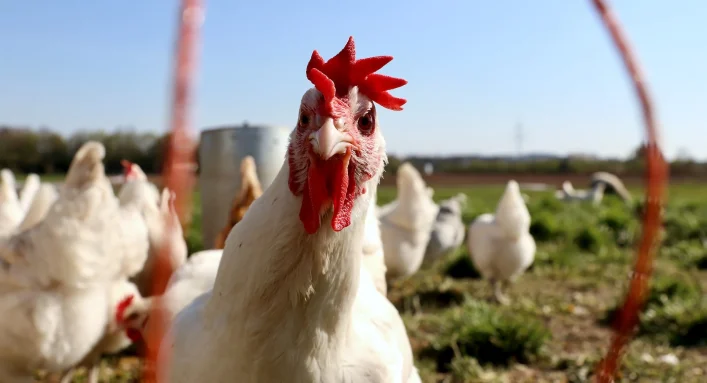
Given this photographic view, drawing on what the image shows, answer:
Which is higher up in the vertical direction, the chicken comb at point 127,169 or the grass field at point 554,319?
the chicken comb at point 127,169

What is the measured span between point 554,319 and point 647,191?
3.65 m

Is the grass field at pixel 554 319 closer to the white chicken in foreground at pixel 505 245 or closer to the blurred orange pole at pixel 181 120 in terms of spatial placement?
the white chicken in foreground at pixel 505 245

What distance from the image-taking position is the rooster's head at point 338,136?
3.43 feet

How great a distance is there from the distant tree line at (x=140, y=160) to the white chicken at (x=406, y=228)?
0.38m

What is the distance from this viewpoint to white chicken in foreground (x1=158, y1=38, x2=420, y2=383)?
1073mm

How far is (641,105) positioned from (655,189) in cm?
8

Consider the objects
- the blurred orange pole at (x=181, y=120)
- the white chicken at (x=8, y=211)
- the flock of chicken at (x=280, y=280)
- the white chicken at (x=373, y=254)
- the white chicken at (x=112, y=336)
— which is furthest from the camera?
the white chicken at (x=8, y=211)

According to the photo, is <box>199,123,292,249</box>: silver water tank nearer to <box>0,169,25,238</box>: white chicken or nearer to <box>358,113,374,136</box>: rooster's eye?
<box>0,169,25,238</box>: white chicken

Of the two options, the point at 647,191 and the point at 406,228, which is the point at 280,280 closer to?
the point at 647,191

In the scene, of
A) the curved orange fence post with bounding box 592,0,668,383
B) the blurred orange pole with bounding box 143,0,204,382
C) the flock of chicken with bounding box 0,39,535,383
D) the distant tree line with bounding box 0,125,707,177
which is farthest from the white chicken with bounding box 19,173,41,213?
the curved orange fence post with bounding box 592,0,668,383

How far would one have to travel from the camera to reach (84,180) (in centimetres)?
255

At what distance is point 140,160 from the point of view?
1.36 metres

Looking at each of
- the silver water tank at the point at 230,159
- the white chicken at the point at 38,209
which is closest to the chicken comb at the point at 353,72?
the silver water tank at the point at 230,159

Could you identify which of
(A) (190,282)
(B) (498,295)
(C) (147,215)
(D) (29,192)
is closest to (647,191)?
(A) (190,282)
